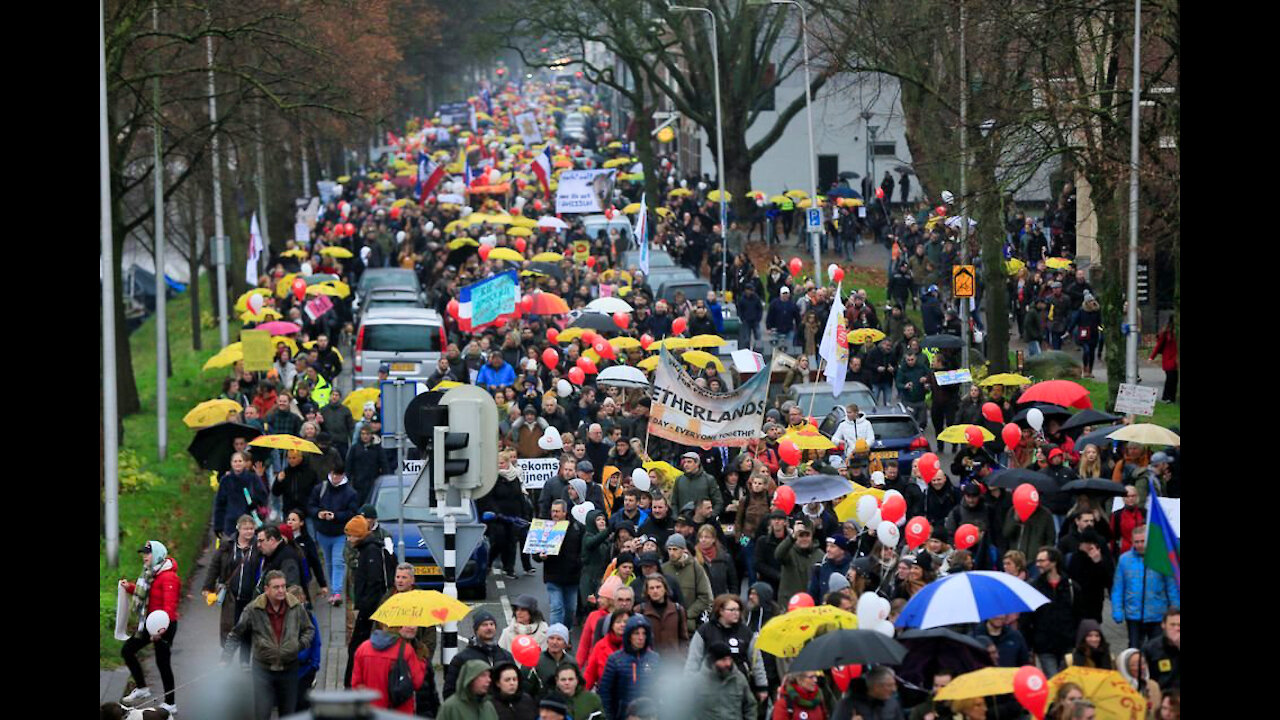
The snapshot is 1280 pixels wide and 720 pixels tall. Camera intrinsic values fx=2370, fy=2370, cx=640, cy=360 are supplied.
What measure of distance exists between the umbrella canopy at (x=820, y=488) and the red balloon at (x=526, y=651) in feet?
16.9

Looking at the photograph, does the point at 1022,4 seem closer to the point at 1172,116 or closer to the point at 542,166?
the point at 1172,116

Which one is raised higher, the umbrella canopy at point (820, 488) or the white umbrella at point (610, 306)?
the white umbrella at point (610, 306)

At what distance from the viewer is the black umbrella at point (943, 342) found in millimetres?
32938

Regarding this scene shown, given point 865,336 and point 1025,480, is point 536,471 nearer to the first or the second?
point 1025,480

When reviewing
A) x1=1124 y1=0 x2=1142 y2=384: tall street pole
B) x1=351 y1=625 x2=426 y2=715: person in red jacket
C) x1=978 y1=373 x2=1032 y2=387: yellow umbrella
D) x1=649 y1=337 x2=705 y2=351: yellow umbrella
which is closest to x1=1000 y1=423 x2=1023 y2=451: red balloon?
x1=978 y1=373 x2=1032 y2=387: yellow umbrella

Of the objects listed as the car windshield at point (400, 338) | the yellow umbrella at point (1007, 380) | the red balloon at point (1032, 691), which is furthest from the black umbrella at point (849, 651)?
the car windshield at point (400, 338)

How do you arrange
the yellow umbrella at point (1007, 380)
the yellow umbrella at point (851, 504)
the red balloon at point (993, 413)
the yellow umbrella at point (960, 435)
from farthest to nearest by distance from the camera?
the yellow umbrella at point (1007, 380)
the red balloon at point (993, 413)
the yellow umbrella at point (960, 435)
the yellow umbrella at point (851, 504)

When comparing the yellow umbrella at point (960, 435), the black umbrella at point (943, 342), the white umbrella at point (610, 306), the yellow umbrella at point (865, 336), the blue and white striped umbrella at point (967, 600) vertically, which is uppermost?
the white umbrella at point (610, 306)

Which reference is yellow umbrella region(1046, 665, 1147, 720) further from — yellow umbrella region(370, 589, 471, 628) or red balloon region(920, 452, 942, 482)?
red balloon region(920, 452, 942, 482)

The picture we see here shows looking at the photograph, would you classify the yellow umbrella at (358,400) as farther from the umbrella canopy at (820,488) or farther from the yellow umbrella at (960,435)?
the umbrella canopy at (820,488)

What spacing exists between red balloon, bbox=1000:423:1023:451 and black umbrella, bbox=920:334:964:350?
33.1 feet

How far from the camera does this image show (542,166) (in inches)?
2363
